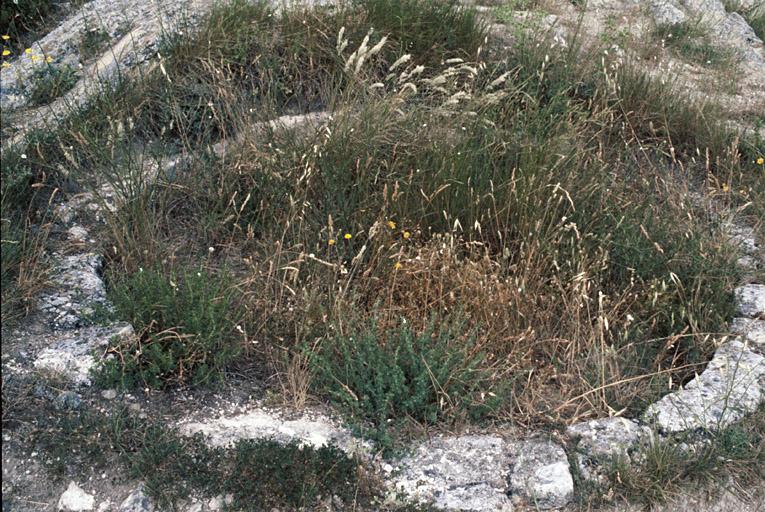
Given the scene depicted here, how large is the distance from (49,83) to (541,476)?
3.92 metres

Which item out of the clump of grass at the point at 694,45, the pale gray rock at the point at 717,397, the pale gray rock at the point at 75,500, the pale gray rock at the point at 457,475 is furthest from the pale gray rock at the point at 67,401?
the clump of grass at the point at 694,45

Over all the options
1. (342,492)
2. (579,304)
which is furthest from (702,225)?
(342,492)

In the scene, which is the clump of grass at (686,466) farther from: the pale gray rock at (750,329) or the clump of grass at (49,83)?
the clump of grass at (49,83)

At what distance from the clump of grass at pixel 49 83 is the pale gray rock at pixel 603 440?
3786 millimetres

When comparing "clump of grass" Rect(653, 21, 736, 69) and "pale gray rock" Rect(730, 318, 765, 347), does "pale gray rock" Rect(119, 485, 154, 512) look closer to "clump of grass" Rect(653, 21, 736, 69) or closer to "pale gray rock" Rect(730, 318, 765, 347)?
"pale gray rock" Rect(730, 318, 765, 347)

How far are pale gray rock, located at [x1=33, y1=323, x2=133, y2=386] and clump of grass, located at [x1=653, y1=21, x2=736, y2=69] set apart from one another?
545 cm

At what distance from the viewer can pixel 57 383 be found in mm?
3607

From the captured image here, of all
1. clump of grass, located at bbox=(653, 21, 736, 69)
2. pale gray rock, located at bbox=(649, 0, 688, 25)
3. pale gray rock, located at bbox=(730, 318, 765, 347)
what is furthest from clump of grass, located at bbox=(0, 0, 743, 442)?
pale gray rock, located at bbox=(649, 0, 688, 25)

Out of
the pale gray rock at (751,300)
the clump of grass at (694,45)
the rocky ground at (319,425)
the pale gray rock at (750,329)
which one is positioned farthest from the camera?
the clump of grass at (694,45)

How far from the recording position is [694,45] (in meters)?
7.38

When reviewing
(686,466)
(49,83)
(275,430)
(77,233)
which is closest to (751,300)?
(686,466)

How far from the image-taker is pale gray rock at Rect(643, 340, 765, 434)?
3.81 metres

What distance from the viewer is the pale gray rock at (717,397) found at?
150 inches

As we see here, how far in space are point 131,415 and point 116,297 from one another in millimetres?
641
